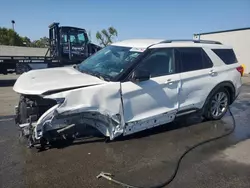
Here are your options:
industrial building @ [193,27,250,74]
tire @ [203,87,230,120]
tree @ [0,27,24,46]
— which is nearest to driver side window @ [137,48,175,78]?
tire @ [203,87,230,120]

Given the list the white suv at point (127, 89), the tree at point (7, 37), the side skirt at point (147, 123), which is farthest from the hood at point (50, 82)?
the tree at point (7, 37)

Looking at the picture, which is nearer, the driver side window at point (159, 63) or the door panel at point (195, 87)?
the driver side window at point (159, 63)

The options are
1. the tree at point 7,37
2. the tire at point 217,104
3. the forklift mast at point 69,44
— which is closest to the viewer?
the tire at point 217,104

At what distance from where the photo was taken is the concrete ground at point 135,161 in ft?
11.1

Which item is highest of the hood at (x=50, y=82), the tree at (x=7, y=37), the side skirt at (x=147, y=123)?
the tree at (x=7, y=37)

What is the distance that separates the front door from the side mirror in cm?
9

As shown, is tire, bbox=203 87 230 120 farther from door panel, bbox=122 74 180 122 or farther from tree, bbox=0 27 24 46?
tree, bbox=0 27 24 46

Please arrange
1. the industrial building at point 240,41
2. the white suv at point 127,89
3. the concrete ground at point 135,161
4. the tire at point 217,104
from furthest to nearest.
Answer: the industrial building at point 240,41 → the tire at point 217,104 → the white suv at point 127,89 → the concrete ground at point 135,161

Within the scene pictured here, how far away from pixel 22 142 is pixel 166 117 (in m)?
2.74

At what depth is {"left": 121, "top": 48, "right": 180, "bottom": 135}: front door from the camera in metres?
4.37

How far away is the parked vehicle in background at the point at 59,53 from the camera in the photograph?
13.3 metres

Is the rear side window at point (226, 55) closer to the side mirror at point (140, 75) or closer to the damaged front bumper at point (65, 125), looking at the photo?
the side mirror at point (140, 75)

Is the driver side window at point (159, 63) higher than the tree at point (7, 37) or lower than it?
lower

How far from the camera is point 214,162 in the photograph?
397 centimetres
